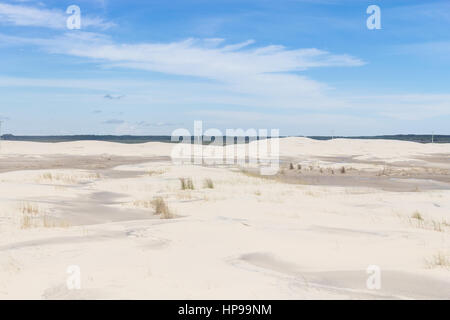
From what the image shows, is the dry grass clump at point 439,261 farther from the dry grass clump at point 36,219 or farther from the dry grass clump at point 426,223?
the dry grass clump at point 36,219

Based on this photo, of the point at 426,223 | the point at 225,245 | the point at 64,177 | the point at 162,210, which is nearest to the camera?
the point at 225,245

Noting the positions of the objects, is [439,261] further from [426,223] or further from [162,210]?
[162,210]

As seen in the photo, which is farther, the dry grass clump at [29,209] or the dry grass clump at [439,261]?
the dry grass clump at [29,209]

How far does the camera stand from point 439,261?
25.9ft

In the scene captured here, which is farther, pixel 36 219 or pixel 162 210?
pixel 162 210

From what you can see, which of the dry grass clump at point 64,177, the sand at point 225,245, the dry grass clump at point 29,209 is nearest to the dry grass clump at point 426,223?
the sand at point 225,245

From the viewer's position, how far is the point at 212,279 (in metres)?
6.82

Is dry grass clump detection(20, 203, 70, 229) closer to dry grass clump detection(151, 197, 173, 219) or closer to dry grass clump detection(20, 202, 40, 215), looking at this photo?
dry grass clump detection(20, 202, 40, 215)

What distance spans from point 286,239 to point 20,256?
4.82 metres

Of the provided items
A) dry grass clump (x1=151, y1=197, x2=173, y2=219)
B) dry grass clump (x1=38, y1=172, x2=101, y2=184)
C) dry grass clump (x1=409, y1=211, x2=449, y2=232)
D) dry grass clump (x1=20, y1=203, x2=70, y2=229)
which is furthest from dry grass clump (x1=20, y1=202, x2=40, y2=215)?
dry grass clump (x1=38, y1=172, x2=101, y2=184)

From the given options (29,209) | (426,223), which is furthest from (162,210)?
(426,223)

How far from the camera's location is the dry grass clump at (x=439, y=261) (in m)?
7.69
